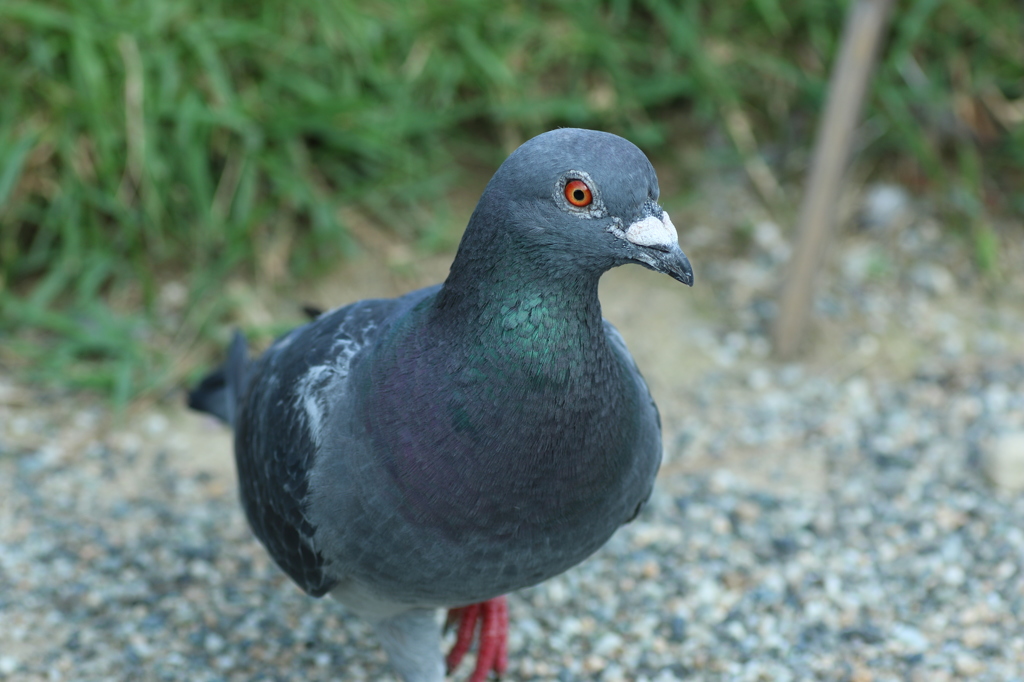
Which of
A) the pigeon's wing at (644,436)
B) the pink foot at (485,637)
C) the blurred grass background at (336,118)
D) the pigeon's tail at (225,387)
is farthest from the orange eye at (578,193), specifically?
the blurred grass background at (336,118)

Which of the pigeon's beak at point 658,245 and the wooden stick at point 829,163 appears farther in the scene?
the wooden stick at point 829,163

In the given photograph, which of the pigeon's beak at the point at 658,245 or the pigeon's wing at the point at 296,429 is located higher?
the pigeon's beak at the point at 658,245

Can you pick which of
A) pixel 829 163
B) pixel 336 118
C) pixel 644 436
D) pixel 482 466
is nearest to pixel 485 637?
pixel 644 436

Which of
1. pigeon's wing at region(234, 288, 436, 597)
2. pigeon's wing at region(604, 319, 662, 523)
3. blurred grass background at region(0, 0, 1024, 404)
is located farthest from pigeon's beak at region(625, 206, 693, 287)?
blurred grass background at region(0, 0, 1024, 404)

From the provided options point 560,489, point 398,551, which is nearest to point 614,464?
point 560,489

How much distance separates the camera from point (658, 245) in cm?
224

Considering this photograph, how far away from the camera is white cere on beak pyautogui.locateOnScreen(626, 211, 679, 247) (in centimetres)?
224

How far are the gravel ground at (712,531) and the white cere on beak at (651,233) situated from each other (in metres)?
1.74

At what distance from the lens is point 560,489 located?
248 cm

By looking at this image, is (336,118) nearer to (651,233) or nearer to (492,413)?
(492,413)

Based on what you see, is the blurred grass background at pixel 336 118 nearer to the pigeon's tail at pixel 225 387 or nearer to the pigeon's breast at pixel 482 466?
the pigeon's tail at pixel 225 387

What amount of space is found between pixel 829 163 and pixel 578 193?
2.90m

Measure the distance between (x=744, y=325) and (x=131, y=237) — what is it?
2871 mm

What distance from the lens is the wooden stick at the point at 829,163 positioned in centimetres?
464
